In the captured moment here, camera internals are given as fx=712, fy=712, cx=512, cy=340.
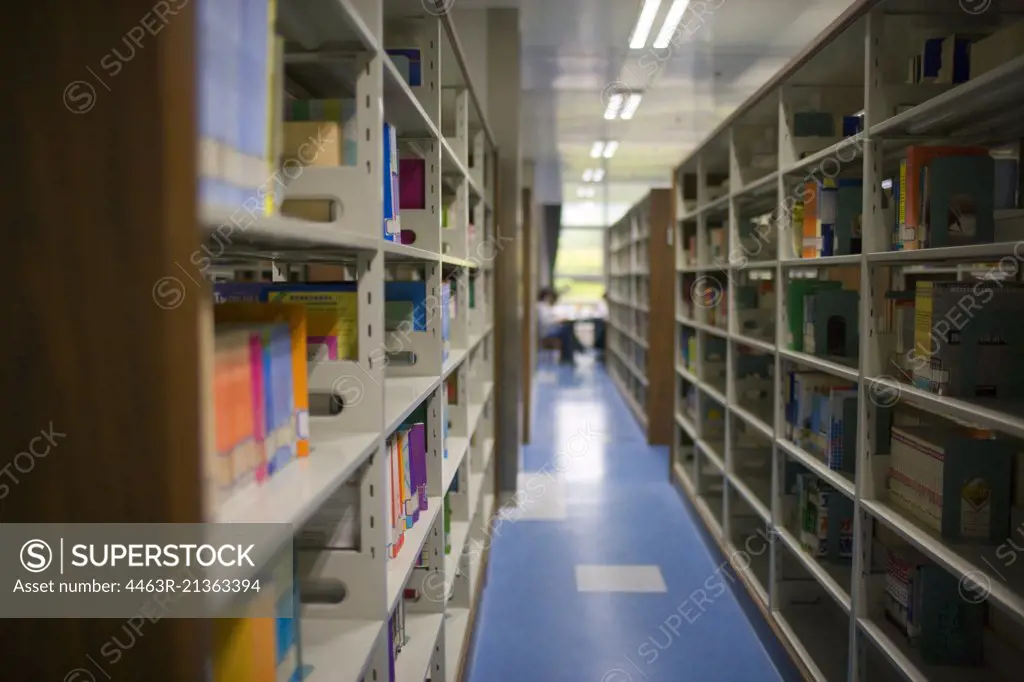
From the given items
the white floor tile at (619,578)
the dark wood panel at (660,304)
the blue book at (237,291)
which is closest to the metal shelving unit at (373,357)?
the blue book at (237,291)

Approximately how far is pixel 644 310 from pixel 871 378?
17.9ft

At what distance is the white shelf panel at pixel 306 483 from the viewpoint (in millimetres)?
948

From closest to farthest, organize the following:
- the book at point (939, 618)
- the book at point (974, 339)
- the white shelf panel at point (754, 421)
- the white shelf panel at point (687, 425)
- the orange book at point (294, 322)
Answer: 1. the orange book at point (294, 322)
2. the book at point (974, 339)
3. the book at point (939, 618)
4. the white shelf panel at point (754, 421)
5. the white shelf panel at point (687, 425)

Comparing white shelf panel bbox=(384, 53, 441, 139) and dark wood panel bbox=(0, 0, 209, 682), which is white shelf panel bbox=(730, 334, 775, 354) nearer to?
white shelf panel bbox=(384, 53, 441, 139)

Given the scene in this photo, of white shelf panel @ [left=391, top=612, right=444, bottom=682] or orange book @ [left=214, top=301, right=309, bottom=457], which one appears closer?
orange book @ [left=214, top=301, right=309, bottom=457]

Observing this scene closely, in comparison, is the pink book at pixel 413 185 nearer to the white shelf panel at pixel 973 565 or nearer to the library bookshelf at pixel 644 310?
the white shelf panel at pixel 973 565

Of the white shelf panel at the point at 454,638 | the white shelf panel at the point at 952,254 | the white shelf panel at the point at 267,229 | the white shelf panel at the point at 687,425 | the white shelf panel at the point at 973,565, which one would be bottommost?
the white shelf panel at the point at 454,638

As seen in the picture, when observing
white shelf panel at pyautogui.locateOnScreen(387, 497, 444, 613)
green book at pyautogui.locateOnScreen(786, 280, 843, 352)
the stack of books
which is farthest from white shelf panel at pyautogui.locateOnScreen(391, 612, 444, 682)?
green book at pyautogui.locateOnScreen(786, 280, 843, 352)

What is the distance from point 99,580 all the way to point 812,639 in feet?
8.87

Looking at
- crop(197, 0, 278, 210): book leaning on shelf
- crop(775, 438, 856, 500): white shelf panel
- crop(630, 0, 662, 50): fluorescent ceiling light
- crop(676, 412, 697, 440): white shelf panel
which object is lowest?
crop(676, 412, 697, 440): white shelf panel

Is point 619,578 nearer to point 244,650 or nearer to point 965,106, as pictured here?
point 965,106

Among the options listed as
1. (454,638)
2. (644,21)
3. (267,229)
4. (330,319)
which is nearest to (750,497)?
(454,638)

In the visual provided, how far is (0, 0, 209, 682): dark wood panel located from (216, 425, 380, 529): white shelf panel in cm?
19

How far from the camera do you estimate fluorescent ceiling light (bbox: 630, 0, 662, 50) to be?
4004 mm
